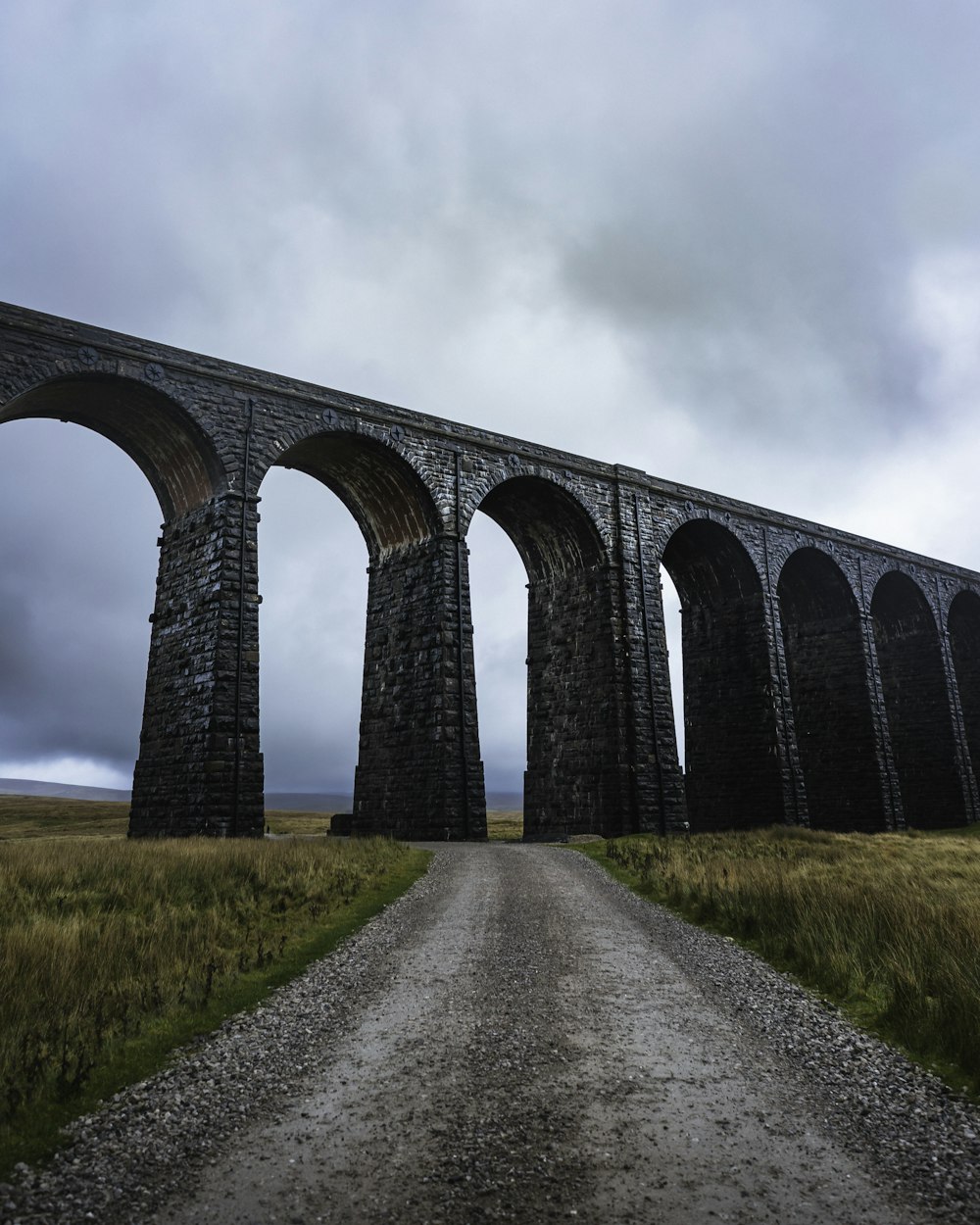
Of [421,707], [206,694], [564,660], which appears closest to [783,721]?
[564,660]

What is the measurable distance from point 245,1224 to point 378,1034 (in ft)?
7.64

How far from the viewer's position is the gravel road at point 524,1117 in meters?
3.31

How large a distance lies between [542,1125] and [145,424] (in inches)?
865

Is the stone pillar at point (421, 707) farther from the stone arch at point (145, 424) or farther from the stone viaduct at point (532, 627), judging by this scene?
the stone arch at point (145, 424)

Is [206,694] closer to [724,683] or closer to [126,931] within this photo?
[126,931]

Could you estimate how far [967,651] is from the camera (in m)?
43.7

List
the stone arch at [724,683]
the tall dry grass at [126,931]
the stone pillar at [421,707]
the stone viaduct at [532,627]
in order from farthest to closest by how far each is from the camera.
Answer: the stone arch at [724,683]
the stone pillar at [421,707]
the stone viaduct at [532,627]
the tall dry grass at [126,931]

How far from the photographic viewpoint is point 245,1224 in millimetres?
3145

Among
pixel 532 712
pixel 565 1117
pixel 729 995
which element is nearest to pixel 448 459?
pixel 532 712

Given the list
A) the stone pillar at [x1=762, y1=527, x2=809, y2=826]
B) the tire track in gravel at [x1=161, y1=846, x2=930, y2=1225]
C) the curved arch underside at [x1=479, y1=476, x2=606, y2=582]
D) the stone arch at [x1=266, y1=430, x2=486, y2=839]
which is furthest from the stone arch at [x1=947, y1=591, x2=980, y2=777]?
the tire track in gravel at [x1=161, y1=846, x2=930, y2=1225]

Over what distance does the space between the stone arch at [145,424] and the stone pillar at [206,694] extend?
106 cm

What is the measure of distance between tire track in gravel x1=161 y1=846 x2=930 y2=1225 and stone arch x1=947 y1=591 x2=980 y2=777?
4247cm

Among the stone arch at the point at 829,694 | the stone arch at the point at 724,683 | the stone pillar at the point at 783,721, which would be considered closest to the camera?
the stone pillar at the point at 783,721

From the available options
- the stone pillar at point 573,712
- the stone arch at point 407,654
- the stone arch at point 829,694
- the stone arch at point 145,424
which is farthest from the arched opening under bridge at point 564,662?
the stone arch at point 829,694
